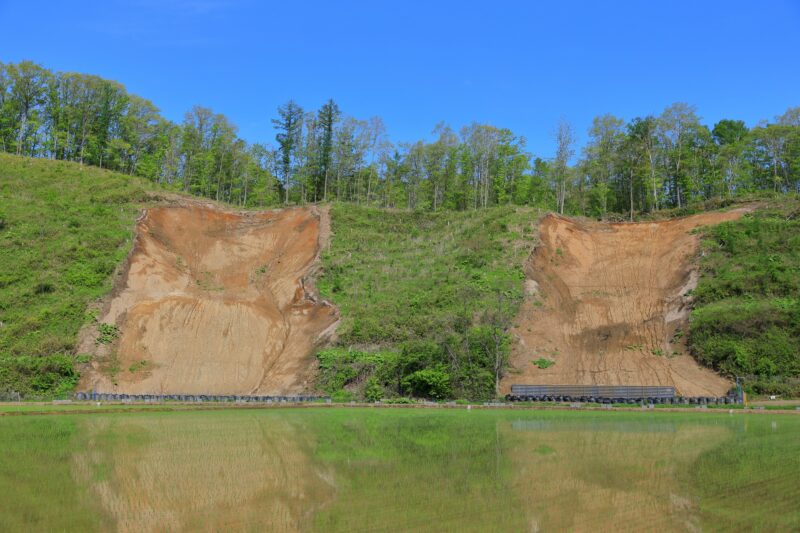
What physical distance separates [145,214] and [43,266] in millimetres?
11628

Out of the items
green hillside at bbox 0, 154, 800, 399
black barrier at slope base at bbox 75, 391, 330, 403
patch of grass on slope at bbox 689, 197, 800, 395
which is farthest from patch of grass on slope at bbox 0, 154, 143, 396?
patch of grass on slope at bbox 689, 197, 800, 395

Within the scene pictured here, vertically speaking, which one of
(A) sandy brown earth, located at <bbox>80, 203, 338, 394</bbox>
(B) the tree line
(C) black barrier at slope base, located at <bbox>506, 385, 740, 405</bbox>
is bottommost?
(C) black barrier at slope base, located at <bbox>506, 385, 740, 405</bbox>

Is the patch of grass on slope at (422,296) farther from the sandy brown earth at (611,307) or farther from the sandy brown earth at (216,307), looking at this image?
the sandy brown earth at (216,307)

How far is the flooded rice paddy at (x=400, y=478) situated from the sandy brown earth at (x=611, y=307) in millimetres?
17414

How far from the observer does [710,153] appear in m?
76.9

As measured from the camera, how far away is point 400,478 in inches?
496

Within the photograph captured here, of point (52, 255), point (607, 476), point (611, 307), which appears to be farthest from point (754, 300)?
point (52, 255)

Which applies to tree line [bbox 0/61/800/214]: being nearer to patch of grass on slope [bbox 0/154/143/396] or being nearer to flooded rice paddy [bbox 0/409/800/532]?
patch of grass on slope [bbox 0/154/143/396]

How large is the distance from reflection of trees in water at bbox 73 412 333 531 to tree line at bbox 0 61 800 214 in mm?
59703

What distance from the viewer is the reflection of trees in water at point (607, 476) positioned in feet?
31.6

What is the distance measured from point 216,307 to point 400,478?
39420mm

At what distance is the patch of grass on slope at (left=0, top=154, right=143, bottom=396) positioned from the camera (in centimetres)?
3953

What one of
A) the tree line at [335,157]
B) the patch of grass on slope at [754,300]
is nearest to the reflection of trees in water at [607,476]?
the patch of grass on slope at [754,300]

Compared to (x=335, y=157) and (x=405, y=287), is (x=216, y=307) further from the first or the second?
(x=335, y=157)
